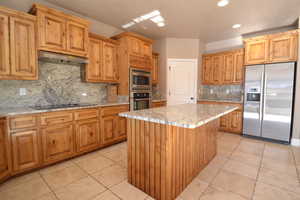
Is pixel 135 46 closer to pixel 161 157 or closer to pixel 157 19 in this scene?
pixel 157 19

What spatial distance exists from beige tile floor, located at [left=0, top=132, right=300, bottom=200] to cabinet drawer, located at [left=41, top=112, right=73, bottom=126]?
0.74 m

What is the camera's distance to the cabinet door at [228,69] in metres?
4.22

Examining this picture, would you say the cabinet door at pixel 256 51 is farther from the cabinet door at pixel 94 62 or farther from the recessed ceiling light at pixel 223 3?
the cabinet door at pixel 94 62

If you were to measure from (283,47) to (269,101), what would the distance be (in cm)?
128

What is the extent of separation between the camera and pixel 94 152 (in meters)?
2.82

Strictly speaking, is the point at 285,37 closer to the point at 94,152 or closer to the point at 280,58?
the point at 280,58

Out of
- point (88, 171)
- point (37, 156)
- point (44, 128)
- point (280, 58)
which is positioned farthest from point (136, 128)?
point (280, 58)

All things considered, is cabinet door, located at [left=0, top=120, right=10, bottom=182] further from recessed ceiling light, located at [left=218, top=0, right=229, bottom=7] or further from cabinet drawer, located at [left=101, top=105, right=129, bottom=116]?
recessed ceiling light, located at [left=218, top=0, right=229, bottom=7]

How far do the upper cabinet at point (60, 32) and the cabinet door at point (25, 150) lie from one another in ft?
4.58

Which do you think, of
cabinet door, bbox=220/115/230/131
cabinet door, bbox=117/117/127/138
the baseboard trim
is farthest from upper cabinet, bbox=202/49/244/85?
cabinet door, bbox=117/117/127/138

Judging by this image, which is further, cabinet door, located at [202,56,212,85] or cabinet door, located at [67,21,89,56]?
cabinet door, located at [202,56,212,85]

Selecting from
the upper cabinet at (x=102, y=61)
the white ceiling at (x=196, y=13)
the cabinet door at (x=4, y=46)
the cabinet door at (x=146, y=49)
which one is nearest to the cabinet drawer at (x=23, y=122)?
the cabinet door at (x=4, y=46)

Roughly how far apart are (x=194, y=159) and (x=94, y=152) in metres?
1.97

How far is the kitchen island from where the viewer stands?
1455 millimetres
